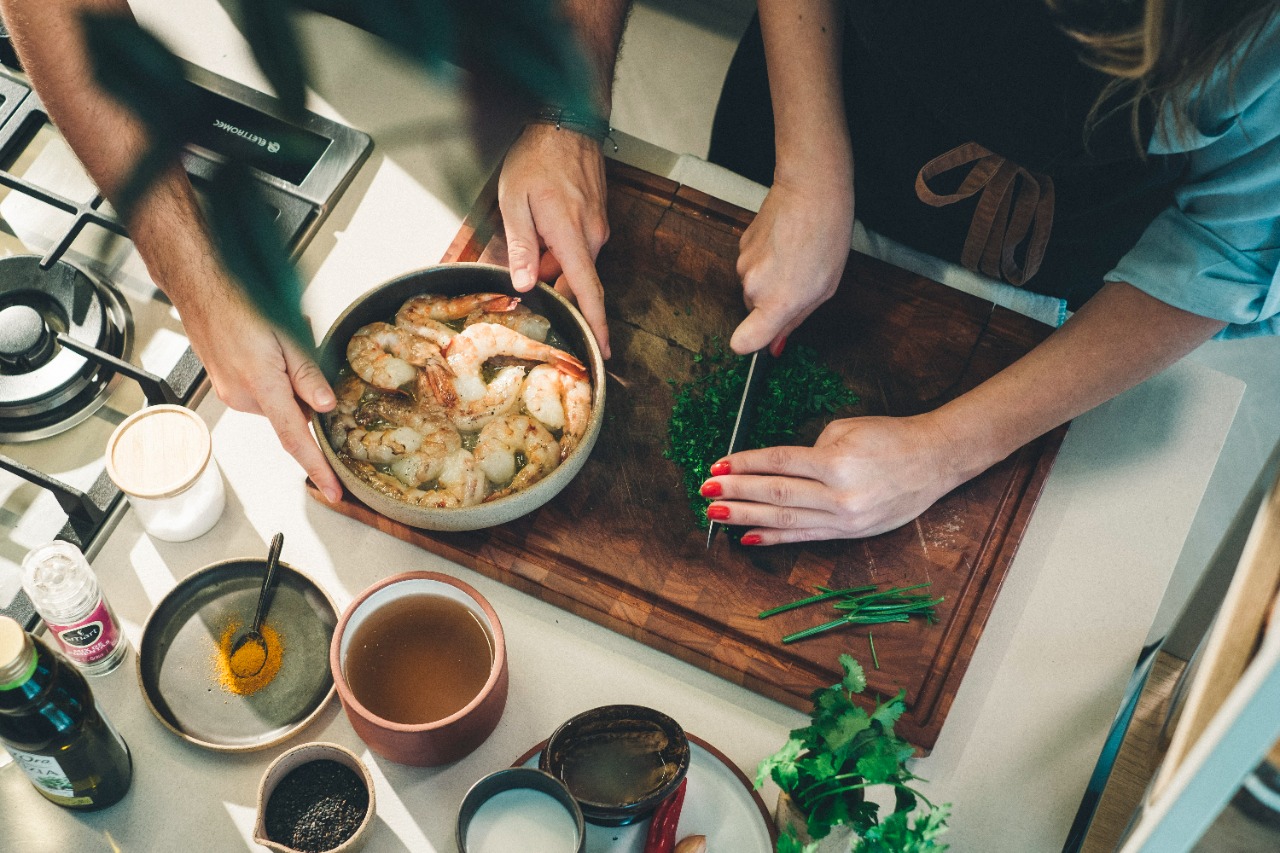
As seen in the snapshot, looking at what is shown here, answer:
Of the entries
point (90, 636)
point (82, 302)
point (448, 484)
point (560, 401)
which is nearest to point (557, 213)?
point (560, 401)

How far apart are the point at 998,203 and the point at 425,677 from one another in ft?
2.84

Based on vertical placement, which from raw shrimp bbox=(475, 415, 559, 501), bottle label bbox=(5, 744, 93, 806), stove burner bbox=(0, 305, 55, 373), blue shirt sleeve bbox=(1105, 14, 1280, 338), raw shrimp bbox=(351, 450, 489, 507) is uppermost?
blue shirt sleeve bbox=(1105, 14, 1280, 338)

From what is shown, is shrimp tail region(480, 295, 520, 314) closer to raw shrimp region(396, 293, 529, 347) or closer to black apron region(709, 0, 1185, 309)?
raw shrimp region(396, 293, 529, 347)

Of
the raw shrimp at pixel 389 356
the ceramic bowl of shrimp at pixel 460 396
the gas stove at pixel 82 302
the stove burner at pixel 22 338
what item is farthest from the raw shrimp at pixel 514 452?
the stove burner at pixel 22 338

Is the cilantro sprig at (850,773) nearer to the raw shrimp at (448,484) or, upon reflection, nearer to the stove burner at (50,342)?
the raw shrimp at (448,484)

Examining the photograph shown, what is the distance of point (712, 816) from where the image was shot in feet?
3.18

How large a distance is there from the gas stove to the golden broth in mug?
36cm

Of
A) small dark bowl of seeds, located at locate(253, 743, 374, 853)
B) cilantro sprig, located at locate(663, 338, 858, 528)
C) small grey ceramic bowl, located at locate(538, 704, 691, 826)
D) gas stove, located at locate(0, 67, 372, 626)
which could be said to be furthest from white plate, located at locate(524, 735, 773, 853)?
gas stove, located at locate(0, 67, 372, 626)

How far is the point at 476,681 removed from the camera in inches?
37.9

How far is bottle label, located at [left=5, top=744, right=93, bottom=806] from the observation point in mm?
857

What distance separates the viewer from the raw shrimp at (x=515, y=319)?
1127mm

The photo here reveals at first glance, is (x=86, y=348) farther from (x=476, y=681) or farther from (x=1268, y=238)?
(x=1268, y=238)

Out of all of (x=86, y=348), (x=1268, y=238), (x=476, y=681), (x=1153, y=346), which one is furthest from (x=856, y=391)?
(x=86, y=348)

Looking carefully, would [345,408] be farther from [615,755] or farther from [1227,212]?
[1227,212]
